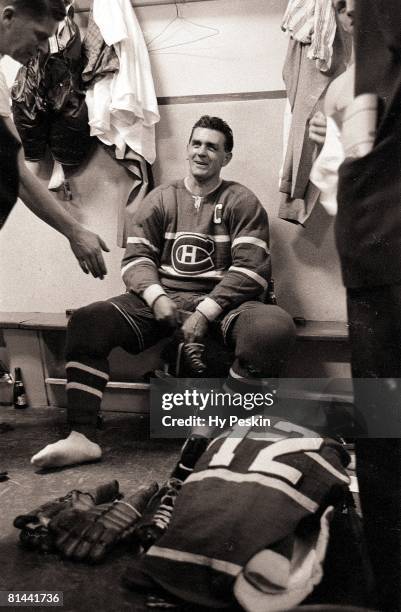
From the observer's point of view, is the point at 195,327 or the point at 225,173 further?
the point at 225,173

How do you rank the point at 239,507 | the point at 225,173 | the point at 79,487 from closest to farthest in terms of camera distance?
the point at 239,507 → the point at 79,487 → the point at 225,173

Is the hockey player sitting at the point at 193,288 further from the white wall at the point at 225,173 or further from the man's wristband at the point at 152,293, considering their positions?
the white wall at the point at 225,173

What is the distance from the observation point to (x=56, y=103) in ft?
4.54

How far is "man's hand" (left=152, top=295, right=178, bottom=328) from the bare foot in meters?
0.32

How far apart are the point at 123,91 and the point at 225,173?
0.35 metres

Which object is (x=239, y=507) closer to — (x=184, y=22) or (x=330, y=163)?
(x=330, y=163)

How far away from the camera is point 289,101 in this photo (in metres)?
1.31

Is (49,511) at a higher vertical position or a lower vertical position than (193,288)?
lower

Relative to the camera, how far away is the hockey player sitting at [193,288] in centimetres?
113

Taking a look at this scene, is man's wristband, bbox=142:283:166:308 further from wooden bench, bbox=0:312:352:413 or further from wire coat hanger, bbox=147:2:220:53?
wire coat hanger, bbox=147:2:220:53

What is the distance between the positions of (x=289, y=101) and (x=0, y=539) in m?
1.13

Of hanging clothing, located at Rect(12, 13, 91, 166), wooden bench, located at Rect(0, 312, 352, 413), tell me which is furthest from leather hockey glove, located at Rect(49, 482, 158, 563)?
hanging clothing, located at Rect(12, 13, 91, 166)

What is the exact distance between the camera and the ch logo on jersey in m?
1.30

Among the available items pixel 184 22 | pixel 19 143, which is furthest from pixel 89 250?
pixel 184 22
